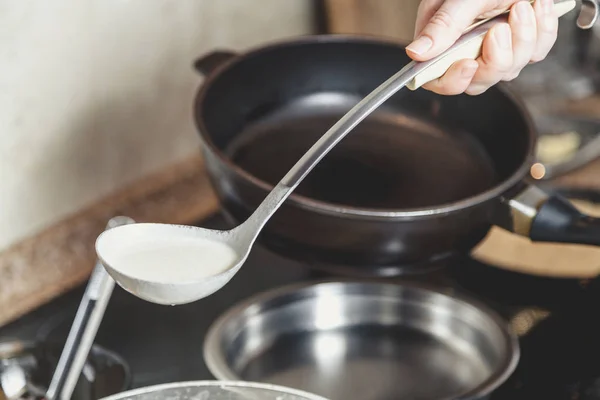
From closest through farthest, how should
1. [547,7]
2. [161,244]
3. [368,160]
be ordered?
[161,244] < [547,7] < [368,160]

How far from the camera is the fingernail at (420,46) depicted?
0.70 meters

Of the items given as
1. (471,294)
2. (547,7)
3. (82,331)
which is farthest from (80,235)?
(547,7)

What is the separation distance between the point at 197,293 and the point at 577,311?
46 centimetres

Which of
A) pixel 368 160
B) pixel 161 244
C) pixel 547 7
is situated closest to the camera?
pixel 161 244

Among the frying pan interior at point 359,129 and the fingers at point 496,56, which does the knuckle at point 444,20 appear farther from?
the frying pan interior at point 359,129

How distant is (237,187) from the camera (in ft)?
2.58

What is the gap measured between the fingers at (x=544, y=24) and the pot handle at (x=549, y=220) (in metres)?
0.12

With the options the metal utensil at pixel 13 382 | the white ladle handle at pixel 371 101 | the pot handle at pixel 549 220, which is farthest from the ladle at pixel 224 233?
the metal utensil at pixel 13 382

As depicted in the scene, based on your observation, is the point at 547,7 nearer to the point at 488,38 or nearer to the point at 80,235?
the point at 488,38

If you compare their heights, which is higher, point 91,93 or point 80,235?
point 91,93

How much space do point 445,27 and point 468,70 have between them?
5cm

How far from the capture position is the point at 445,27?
2.34 feet

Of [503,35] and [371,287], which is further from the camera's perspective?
[371,287]

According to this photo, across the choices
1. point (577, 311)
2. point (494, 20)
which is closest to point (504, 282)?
point (577, 311)
